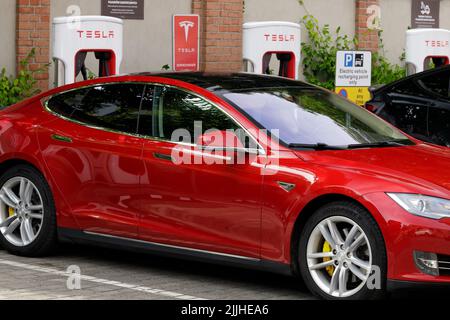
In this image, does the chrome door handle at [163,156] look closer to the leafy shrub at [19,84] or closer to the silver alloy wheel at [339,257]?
the silver alloy wheel at [339,257]

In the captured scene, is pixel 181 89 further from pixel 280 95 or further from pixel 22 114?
pixel 22 114

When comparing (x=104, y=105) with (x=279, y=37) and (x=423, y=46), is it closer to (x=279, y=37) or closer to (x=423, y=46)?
(x=279, y=37)

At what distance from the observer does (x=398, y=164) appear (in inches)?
296

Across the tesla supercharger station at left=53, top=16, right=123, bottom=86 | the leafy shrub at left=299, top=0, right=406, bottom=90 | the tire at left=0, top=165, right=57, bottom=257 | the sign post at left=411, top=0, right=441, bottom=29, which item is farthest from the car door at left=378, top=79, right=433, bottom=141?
the sign post at left=411, top=0, right=441, bottom=29

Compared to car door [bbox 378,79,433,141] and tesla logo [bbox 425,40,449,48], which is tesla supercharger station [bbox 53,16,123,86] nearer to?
car door [bbox 378,79,433,141]

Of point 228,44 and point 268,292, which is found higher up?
point 228,44

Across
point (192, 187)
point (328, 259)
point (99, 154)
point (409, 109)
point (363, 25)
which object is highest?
point (363, 25)

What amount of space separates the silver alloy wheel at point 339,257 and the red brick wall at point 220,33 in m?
9.29

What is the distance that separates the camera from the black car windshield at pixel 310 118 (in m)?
8.04

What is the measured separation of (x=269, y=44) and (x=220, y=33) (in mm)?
3590

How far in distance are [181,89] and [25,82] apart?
6037mm

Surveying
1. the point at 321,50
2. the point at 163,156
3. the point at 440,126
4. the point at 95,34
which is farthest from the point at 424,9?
the point at 163,156

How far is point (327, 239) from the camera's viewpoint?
7336 millimetres
